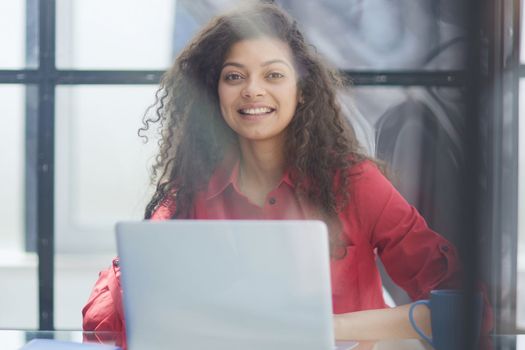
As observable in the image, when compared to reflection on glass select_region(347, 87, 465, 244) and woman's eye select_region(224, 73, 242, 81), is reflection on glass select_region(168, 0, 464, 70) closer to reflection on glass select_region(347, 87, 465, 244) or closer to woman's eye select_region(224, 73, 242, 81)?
reflection on glass select_region(347, 87, 465, 244)

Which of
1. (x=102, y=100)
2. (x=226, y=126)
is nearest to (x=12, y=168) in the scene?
(x=102, y=100)

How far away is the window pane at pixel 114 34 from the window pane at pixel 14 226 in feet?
0.72

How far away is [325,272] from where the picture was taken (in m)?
0.71

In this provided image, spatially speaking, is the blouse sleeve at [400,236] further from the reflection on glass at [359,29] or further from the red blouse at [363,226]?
the reflection on glass at [359,29]

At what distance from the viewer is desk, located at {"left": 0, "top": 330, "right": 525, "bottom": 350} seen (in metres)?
0.95

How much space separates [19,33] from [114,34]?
30 centimetres

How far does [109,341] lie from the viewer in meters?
1.02

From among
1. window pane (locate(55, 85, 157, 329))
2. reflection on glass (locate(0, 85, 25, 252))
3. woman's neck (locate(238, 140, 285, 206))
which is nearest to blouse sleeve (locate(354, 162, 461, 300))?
woman's neck (locate(238, 140, 285, 206))

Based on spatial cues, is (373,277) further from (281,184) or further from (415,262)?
(281,184)

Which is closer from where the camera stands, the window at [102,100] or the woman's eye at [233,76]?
the woman's eye at [233,76]

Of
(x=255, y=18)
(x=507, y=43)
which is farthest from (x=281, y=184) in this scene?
(x=507, y=43)

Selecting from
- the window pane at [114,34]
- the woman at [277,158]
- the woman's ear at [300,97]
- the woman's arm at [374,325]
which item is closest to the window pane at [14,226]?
the window pane at [114,34]

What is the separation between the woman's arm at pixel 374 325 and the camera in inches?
40.1

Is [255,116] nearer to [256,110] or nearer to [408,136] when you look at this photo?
[256,110]
